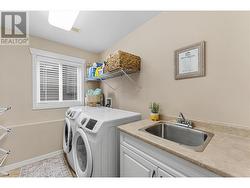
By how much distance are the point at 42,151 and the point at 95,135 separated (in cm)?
168

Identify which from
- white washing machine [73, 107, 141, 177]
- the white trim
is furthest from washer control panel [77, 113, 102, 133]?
the white trim

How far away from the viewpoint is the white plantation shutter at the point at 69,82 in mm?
2541

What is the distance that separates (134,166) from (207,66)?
1170 millimetres

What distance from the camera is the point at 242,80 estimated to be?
934 millimetres

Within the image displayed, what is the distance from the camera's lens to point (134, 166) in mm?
1024

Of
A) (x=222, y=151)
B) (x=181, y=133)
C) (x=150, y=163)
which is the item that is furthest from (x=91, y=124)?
(x=222, y=151)

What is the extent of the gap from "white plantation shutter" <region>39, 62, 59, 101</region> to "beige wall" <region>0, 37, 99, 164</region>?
211mm

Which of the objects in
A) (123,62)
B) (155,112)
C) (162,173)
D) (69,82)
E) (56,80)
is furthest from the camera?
(69,82)

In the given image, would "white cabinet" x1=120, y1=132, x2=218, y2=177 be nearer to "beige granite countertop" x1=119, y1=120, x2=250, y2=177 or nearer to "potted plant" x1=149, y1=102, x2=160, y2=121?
"beige granite countertop" x1=119, y1=120, x2=250, y2=177

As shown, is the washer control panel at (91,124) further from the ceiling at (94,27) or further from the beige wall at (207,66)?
the ceiling at (94,27)

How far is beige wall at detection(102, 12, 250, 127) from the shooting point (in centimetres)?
95

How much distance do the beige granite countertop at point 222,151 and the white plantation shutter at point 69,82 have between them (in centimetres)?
204

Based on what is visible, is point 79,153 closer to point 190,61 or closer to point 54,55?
point 190,61

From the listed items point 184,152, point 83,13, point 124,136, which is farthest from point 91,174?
point 83,13
